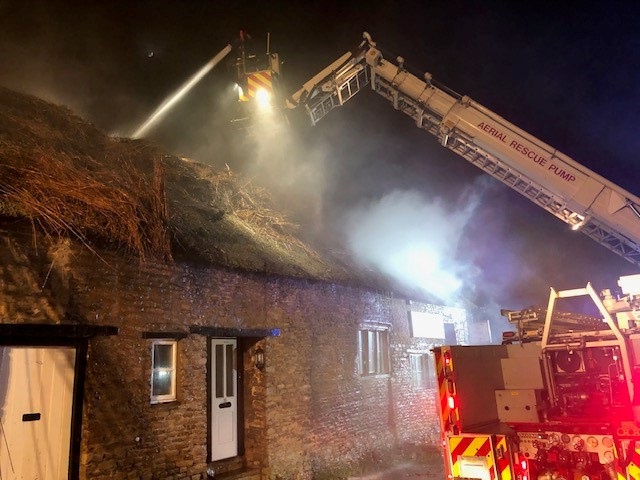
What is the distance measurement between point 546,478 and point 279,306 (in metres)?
5.17

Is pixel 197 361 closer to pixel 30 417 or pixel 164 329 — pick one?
pixel 164 329

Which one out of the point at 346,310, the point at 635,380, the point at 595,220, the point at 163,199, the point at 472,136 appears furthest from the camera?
the point at 346,310


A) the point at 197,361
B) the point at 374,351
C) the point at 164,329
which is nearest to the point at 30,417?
the point at 164,329

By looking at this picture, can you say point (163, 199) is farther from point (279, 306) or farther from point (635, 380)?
point (635, 380)

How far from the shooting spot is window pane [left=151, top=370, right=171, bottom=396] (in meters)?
6.87

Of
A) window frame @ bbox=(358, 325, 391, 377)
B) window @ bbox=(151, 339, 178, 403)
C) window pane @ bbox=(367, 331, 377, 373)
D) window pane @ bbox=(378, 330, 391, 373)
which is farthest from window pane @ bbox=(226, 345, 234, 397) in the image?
window pane @ bbox=(378, 330, 391, 373)

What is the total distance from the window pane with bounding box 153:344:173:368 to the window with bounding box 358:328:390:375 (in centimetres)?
517

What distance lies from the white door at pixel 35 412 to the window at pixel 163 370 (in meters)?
1.24

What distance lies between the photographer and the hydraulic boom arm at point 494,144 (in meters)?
8.49

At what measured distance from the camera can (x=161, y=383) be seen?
6.96 m

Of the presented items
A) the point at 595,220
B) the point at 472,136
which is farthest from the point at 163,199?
the point at 595,220

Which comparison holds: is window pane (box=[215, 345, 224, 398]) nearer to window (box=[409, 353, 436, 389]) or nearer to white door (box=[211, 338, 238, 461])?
white door (box=[211, 338, 238, 461])

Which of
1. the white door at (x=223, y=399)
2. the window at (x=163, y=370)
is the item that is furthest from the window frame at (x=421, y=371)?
the window at (x=163, y=370)

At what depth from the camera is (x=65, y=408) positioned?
5.75 metres
